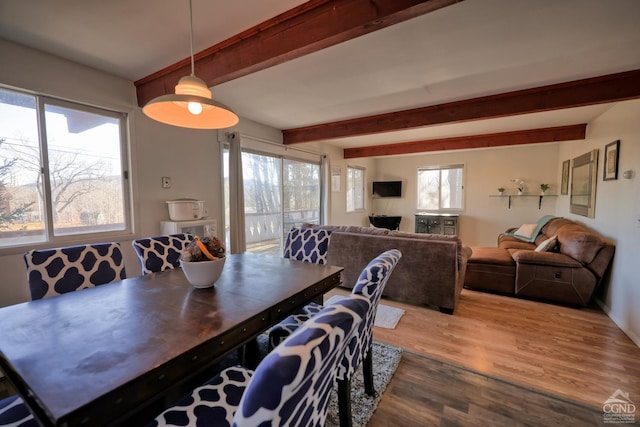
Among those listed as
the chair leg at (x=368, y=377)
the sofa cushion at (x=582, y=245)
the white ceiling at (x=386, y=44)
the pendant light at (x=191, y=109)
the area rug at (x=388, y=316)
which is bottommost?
the area rug at (x=388, y=316)

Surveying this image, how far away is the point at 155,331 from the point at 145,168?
239cm

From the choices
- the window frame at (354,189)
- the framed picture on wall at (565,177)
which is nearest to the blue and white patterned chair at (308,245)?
the window frame at (354,189)

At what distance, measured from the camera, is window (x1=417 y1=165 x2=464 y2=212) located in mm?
6484

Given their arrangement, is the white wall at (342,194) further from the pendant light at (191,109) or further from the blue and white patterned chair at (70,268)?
the blue and white patterned chair at (70,268)

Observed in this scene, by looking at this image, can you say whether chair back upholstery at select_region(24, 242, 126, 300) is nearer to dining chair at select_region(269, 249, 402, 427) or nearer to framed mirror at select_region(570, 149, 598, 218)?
dining chair at select_region(269, 249, 402, 427)

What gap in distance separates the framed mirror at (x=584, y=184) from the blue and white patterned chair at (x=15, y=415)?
16.6 feet

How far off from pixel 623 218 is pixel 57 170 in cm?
528

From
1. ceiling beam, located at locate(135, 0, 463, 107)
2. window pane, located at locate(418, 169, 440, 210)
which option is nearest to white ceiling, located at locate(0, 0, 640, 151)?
ceiling beam, located at locate(135, 0, 463, 107)

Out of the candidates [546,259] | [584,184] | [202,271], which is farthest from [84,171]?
[584,184]

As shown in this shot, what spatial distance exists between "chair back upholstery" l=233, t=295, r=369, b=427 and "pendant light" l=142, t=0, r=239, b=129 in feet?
4.06

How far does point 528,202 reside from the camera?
5758 millimetres

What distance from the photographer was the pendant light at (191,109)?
141cm

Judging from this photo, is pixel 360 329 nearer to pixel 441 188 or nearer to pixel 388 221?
pixel 388 221

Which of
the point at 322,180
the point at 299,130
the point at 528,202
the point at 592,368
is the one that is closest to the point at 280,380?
the point at 592,368
